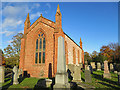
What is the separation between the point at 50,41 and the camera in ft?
48.9

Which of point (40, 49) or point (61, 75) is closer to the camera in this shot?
point (61, 75)

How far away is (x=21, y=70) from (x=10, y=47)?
629 inches

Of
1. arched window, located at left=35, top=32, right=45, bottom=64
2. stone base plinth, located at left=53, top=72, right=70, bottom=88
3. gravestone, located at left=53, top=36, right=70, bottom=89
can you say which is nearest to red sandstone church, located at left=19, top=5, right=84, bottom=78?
arched window, located at left=35, top=32, right=45, bottom=64

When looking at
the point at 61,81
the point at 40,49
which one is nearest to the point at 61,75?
the point at 61,81

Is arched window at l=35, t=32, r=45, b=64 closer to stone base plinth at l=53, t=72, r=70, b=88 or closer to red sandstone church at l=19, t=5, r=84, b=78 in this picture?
red sandstone church at l=19, t=5, r=84, b=78

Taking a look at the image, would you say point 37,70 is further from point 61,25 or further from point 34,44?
point 61,25

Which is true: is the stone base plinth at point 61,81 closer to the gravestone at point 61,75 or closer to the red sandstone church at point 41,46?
the gravestone at point 61,75

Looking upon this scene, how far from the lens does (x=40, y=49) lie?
609 inches

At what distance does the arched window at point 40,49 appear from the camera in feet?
49.4

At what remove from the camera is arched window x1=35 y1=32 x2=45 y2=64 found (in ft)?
49.4

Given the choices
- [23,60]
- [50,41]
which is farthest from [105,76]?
[23,60]

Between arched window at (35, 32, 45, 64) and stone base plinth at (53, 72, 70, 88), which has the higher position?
arched window at (35, 32, 45, 64)

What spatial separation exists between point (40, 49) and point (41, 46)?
55 centimetres

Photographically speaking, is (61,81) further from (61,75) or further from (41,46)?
(41,46)
